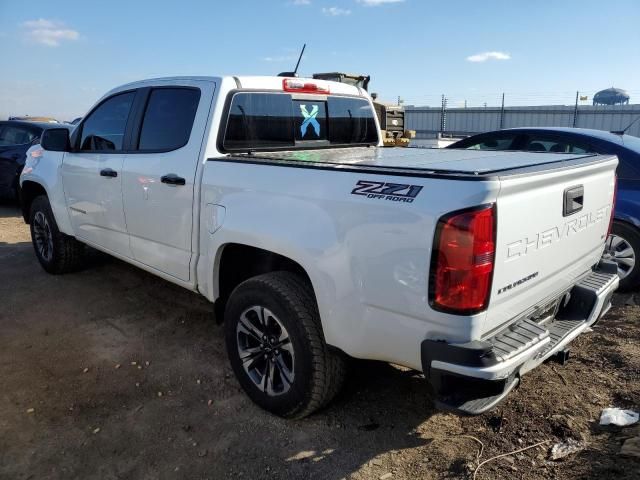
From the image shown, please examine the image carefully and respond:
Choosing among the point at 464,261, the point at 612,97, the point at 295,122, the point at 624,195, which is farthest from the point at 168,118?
the point at 612,97

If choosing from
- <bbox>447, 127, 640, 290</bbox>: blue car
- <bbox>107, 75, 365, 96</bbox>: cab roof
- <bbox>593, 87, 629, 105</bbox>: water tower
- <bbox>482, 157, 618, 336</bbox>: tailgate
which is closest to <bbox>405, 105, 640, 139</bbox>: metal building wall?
<bbox>593, 87, 629, 105</bbox>: water tower

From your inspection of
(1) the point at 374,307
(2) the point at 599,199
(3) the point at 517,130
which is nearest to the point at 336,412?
(1) the point at 374,307

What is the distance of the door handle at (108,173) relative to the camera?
13.3ft

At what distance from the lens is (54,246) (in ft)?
17.8

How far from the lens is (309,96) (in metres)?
4.06

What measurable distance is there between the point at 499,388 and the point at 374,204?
0.95 meters

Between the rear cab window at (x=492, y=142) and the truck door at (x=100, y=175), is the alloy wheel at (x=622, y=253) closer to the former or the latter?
the rear cab window at (x=492, y=142)

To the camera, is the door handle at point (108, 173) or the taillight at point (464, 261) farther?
the door handle at point (108, 173)

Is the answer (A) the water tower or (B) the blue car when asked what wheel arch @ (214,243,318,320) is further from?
(A) the water tower

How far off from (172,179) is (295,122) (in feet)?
3.57

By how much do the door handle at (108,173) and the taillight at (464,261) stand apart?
2926 mm

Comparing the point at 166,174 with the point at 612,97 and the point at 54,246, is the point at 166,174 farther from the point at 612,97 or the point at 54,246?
the point at 612,97

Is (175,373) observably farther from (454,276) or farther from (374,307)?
(454,276)

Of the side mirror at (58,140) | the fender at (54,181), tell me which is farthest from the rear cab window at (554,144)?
the fender at (54,181)
